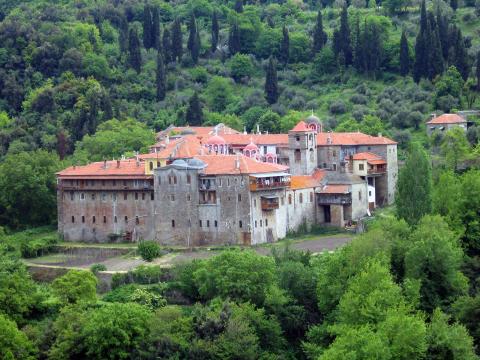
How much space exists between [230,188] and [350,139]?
1538 cm

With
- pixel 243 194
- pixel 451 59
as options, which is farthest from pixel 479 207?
pixel 451 59

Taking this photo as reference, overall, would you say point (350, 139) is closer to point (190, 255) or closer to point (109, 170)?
point (109, 170)

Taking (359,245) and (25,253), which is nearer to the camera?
(359,245)

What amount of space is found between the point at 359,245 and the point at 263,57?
71.1 meters

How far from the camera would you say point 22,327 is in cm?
6338

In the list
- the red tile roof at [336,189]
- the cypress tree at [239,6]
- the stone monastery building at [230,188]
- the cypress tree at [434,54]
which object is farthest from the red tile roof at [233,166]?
the cypress tree at [239,6]

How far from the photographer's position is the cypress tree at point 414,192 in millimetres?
69625

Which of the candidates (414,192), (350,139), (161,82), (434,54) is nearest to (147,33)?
(161,82)

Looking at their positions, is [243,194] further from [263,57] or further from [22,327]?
[263,57]

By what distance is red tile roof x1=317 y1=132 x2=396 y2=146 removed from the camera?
87250mm

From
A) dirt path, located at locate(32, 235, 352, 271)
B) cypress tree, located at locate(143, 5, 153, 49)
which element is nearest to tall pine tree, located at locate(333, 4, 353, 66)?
cypress tree, located at locate(143, 5, 153, 49)

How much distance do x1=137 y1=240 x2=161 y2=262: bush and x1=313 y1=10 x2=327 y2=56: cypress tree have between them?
55.3 metres

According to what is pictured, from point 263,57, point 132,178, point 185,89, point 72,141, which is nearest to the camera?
point 132,178

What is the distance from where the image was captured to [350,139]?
8825 cm
